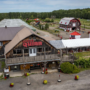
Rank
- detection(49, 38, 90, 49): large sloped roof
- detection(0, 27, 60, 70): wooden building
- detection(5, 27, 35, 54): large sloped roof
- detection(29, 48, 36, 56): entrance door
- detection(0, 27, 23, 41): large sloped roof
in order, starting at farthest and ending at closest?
detection(49, 38, 90, 49): large sloped roof → detection(0, 27, 23, 41): large sloped roof → detection(29, 48, 36, 56): entrance door → detection(5, 27, 35, 54): large sloped roof → detection(0, 27, 60, 70): wooden building

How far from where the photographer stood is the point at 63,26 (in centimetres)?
8175

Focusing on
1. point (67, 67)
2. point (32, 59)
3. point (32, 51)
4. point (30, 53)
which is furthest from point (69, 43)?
point (32, 59)

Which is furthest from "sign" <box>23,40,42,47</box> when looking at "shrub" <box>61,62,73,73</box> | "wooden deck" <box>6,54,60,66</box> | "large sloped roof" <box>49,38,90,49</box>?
"large sloped roof" <box>49,38,90,49</box>

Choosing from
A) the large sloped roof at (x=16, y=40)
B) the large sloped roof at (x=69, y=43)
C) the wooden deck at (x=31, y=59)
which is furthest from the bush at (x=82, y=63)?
the large sloped roof at (x=16, y=40)

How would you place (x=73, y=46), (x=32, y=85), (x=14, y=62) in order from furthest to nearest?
(x=73, y=46), (x=14, y=62), (x=32, y=85)

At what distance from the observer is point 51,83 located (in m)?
22.2

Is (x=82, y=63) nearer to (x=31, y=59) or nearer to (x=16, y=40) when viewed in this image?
(x=31, y=59)

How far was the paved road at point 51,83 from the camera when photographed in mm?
20859

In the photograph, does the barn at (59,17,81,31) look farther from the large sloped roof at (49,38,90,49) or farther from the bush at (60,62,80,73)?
the bush at (60,62,80,73)

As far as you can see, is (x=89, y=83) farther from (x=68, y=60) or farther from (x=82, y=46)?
(x=82, y=46)

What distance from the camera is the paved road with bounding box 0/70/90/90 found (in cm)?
2086

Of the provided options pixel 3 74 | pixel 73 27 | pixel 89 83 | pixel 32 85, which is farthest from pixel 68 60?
pixel 73 27

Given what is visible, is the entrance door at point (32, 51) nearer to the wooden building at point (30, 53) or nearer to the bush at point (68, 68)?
the wooden building at point (30, 53)

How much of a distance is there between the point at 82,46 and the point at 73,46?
268cm
